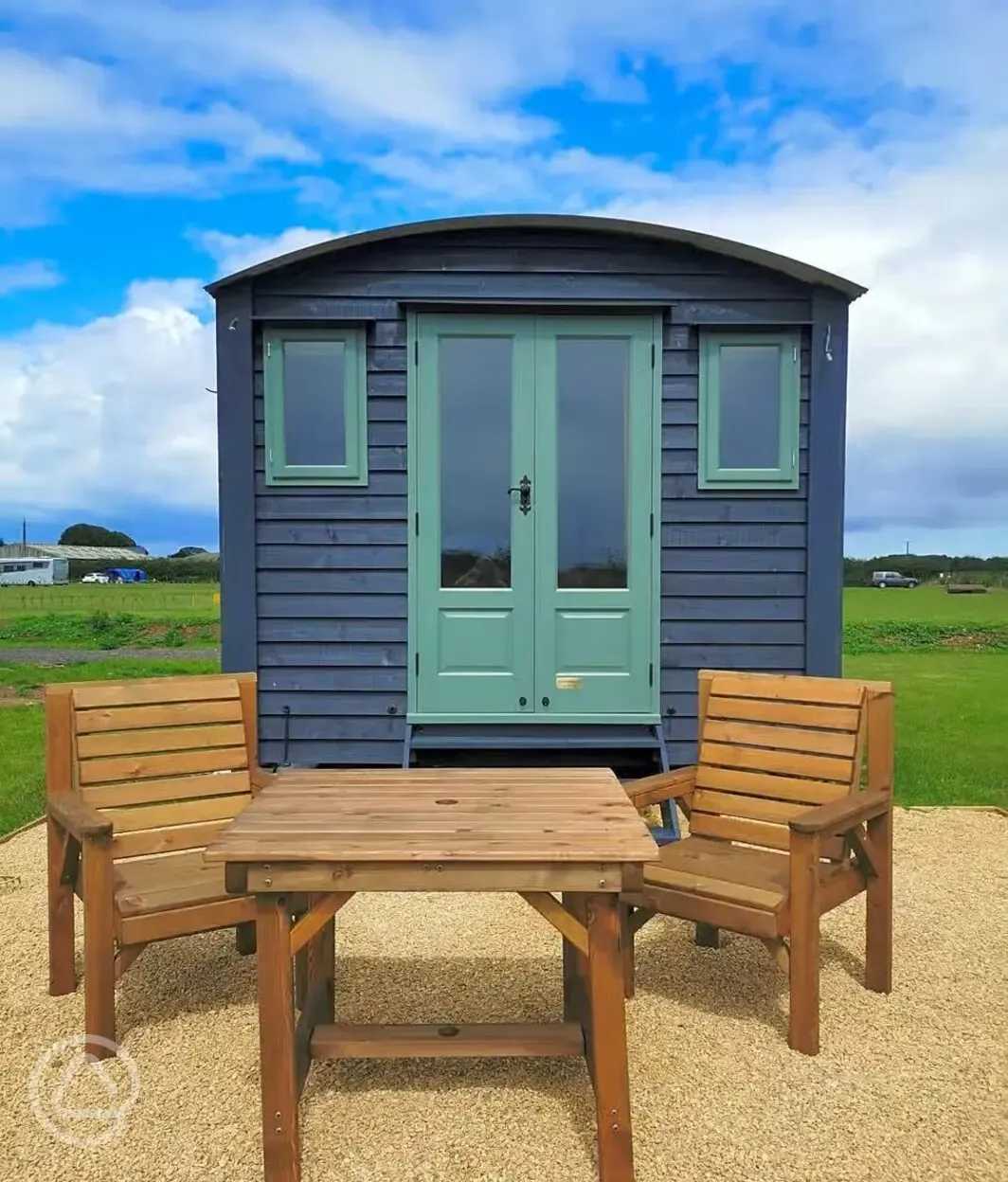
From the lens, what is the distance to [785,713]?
3.31m

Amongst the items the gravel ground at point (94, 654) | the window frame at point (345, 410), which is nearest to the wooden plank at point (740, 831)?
the window frame at point (345, 410)

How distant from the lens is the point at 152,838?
10.8ft

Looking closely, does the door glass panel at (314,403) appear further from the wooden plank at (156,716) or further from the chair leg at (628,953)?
the chair leg at (628,953)

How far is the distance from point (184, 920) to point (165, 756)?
32.3 inches

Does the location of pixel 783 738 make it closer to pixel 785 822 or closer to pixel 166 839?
pixel 785 822

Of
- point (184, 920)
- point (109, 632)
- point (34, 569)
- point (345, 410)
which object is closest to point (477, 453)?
point (345, 410)

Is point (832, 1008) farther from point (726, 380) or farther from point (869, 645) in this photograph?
point (869, 645)

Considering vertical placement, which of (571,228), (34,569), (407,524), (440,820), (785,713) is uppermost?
(571,228)

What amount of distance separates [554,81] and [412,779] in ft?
19.8

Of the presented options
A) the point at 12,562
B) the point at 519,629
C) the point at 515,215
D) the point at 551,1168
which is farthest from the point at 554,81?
the point at 12,562

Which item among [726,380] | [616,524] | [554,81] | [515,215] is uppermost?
[554,81]

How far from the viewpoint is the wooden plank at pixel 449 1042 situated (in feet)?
7.68

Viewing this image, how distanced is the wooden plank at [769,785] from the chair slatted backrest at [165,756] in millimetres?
1753

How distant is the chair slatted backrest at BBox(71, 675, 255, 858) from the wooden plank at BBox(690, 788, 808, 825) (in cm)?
173
